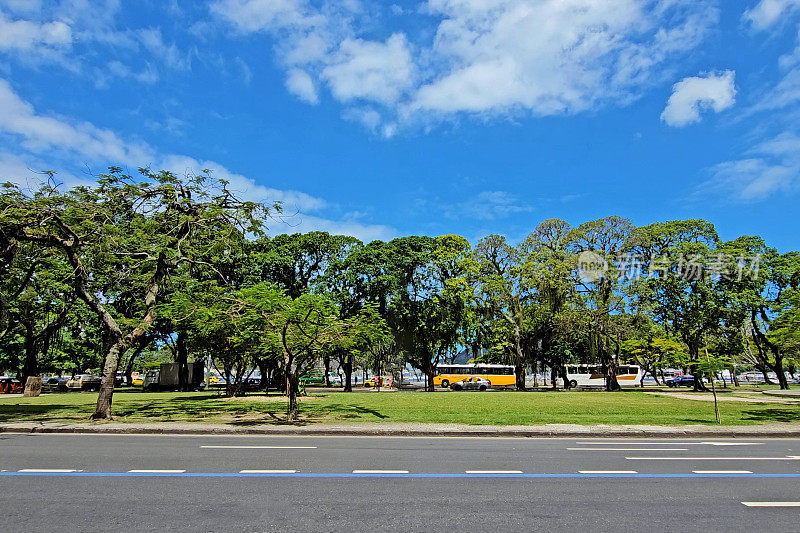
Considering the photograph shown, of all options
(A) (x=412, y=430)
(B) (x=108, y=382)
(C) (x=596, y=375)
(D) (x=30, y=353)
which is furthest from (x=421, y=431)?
(C) (x=596, y=375)

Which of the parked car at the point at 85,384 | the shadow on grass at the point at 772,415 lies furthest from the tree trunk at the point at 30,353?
the shadow on grass at the point at 772,415

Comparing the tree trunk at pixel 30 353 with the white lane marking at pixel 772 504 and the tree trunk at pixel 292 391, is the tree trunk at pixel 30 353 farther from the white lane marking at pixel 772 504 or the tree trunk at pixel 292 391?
the white lane marking at pixel 772 504

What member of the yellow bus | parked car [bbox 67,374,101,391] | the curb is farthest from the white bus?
parked car [bbox 67,374,101,391]

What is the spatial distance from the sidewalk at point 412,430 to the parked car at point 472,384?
38710 mm

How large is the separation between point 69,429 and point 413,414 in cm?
1067

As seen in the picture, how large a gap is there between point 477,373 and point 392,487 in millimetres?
51243

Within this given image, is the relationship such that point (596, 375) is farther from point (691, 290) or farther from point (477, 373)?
point (691, 290)

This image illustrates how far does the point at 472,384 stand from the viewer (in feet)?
173

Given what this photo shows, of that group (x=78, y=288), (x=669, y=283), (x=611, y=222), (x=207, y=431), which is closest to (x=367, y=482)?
(x=207, y=431)

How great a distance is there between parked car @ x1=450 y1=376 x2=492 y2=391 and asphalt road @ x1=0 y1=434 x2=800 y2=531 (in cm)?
4222

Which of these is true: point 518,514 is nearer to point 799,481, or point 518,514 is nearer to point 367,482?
point 367,482

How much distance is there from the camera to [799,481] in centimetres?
767

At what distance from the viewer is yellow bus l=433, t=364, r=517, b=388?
2201 inches

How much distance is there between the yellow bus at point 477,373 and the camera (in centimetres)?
5591
